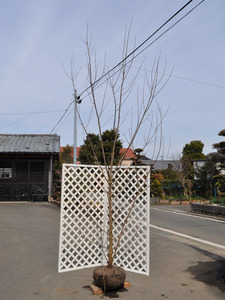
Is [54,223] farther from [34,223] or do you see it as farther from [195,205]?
[195,205]

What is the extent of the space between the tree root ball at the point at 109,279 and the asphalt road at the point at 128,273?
4.2 inches

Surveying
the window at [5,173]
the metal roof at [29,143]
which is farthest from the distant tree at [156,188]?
the window at [5,173]

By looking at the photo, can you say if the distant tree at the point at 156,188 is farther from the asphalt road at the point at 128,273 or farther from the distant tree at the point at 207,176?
the asphalt road at the point at 128,273

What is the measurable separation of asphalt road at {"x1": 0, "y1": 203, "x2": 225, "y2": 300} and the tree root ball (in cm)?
11

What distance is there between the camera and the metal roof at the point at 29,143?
1494 centimetres

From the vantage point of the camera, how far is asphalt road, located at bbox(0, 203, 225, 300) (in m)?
3.59

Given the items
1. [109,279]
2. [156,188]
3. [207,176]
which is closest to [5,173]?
[156,188]

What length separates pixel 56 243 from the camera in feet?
21.2

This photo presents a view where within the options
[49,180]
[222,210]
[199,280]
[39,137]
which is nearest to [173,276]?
[199,280]

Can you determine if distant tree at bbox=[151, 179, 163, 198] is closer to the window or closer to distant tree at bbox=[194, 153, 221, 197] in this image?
distant tree at bbox=[194, 153, 221, 197]

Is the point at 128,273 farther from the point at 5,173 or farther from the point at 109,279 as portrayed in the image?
the point at 5,173

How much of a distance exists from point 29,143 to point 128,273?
1327cm

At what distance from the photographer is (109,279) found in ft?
11.6

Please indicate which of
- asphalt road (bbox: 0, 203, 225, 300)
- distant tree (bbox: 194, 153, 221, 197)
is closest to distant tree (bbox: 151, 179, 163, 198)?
distant tree (bbox: 194, 153, 221, 197)
